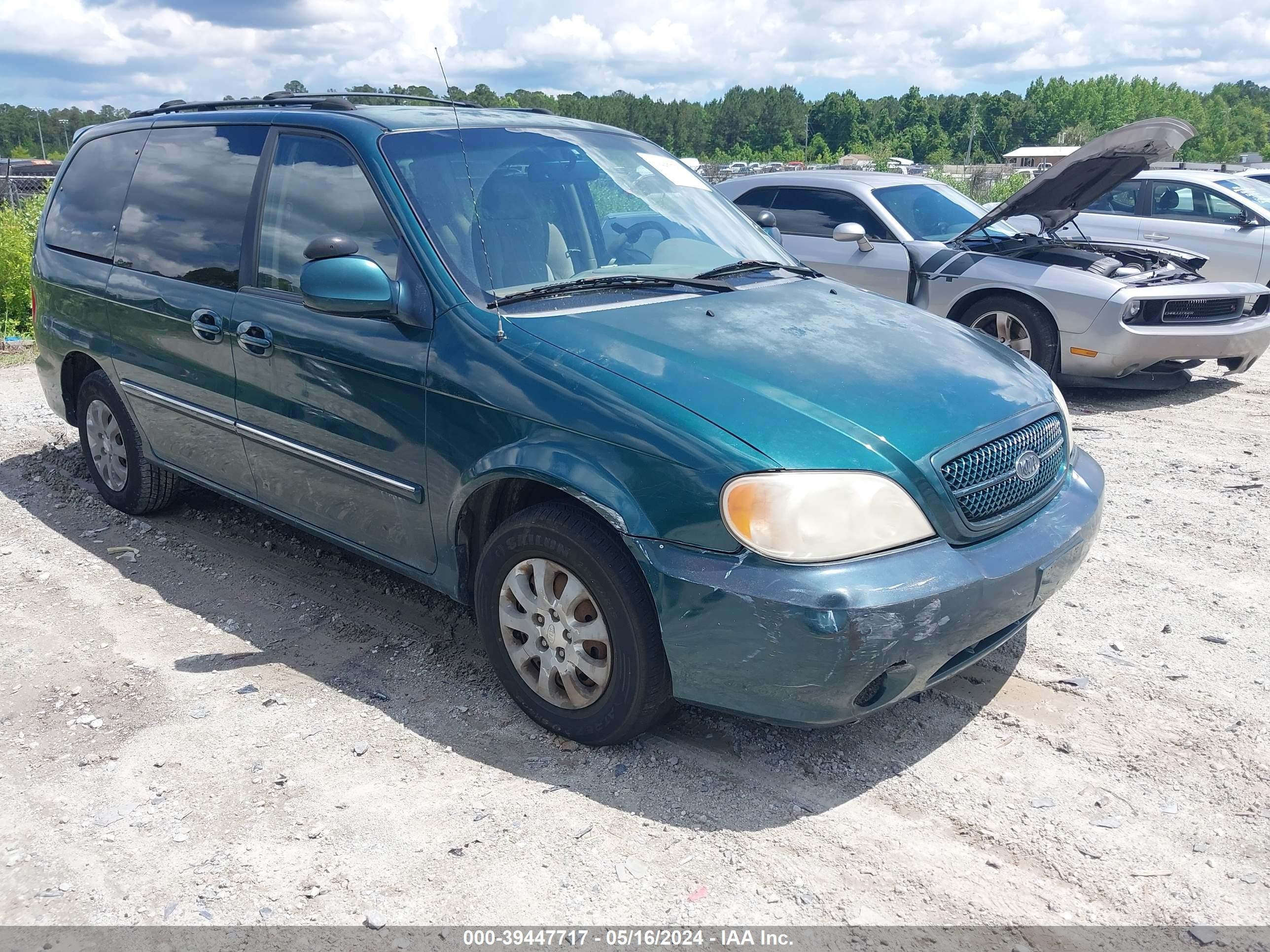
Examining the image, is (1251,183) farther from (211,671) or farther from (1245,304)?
(211,671)

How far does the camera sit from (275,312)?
3.94 m

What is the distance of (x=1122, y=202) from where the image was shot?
39.9 ft

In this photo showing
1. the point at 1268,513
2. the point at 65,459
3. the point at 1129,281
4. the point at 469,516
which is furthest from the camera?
the point at 1129,281

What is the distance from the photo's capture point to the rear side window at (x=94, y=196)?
492 centimetres

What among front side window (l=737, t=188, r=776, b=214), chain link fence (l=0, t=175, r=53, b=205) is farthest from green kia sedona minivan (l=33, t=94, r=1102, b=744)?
chain link fence (l=0, t=175, r=53, b=205)

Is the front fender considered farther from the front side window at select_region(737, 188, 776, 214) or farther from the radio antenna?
the front side window at select_region(737, 188, 776, 214)

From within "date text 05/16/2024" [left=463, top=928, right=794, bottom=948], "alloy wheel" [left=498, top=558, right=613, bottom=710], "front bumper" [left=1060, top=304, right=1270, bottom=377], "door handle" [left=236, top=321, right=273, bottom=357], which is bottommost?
"date text 05/16/2024" [left=463, top=928, right=794, bottom=948]

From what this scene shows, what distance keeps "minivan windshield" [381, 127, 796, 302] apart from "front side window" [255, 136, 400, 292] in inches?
6.6

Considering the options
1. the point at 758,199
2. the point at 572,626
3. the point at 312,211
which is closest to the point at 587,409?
the point at 572,626

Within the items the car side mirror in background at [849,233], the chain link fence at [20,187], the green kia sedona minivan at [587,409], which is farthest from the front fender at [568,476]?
the chain link fence at [20,187]

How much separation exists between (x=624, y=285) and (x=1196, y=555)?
3.11 m

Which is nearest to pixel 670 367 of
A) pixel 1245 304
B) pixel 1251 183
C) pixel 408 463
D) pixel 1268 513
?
pixel 408 463

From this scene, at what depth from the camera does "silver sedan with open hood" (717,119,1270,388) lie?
7598 mm

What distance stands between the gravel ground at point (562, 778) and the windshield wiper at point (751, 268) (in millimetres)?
1690
